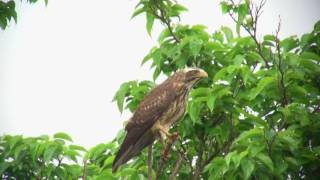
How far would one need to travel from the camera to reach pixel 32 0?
858cm

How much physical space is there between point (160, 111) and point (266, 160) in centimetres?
142

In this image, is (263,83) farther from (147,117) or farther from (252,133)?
(147,117)

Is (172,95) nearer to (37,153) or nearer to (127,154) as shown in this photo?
(127,154)

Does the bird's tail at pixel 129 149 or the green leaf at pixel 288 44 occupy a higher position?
the green leaf at pixel 288 44

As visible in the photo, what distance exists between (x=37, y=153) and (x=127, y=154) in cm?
214

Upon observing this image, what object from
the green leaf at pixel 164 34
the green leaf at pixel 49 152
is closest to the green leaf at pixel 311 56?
the green leaf at pixel 164 34

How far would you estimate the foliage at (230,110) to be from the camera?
7438mm

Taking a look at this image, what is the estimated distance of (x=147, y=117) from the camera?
25.4ft

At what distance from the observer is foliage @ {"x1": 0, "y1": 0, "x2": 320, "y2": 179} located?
7.44 metres

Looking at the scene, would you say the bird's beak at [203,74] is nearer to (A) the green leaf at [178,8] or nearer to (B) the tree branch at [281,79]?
(B) the tree branch at [281,79]

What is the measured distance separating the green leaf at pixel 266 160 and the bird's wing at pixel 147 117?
4.08ft

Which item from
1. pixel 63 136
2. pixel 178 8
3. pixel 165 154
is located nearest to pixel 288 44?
pixel 178 8

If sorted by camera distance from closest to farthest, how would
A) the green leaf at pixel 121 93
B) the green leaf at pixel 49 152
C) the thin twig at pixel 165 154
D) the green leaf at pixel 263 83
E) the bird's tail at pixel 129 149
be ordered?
the thin twig at pixel 165 154 < the bird's tail at pixel 129 149 < the green leaf at pixel 263 83 < the green leaf at pixel 121 93 < the green leaf at pixel 49 152

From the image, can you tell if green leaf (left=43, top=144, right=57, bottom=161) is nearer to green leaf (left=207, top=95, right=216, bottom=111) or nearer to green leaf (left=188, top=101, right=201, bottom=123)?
green leaf (left=188, top=101, right=201, bottom=123)
